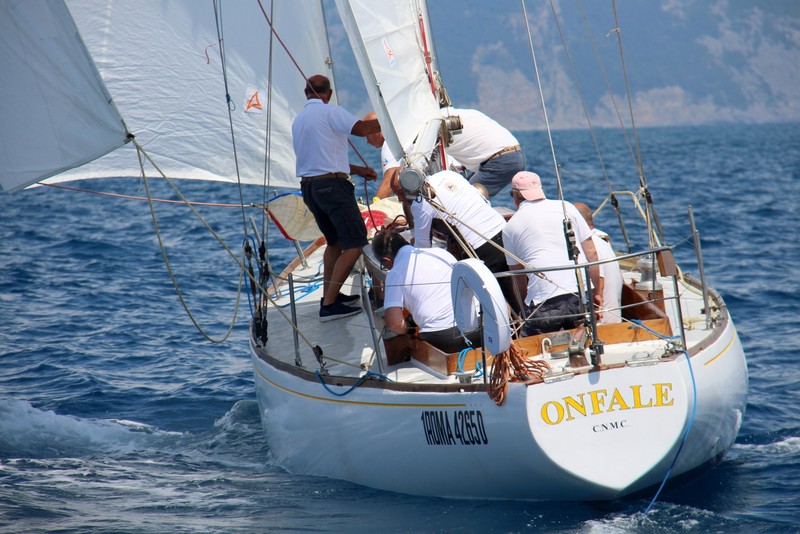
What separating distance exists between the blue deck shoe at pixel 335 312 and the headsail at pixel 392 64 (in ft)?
4.47

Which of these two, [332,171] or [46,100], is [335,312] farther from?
[46,100]

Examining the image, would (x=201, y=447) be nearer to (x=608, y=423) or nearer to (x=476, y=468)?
(x=476, y=468)

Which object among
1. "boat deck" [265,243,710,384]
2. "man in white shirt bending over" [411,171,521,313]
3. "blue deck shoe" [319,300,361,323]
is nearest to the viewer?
"boat deck" [265,243,710,384]

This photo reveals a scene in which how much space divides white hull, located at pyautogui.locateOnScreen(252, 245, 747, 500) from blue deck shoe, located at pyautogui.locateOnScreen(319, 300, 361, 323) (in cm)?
111

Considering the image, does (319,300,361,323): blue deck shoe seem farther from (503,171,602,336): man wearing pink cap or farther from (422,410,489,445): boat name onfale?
(422,410,489,445): boat name onfale

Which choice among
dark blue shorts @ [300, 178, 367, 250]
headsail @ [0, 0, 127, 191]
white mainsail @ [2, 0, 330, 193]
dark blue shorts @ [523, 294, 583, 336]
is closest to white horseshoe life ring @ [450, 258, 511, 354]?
dark blue shorts @ [523, 294, 583, 336]

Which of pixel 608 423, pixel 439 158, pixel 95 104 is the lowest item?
pixel 608 423

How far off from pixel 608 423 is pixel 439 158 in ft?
9.34

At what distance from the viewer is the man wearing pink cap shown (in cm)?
522

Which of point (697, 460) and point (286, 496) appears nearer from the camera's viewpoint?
point (697, 460)

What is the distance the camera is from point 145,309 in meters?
10.8

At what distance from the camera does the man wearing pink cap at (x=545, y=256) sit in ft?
17.1

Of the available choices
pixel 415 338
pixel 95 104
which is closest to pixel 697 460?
pixel 415 338

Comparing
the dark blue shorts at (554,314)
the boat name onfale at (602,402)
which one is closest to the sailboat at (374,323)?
the boat name onfale at (602,402)
